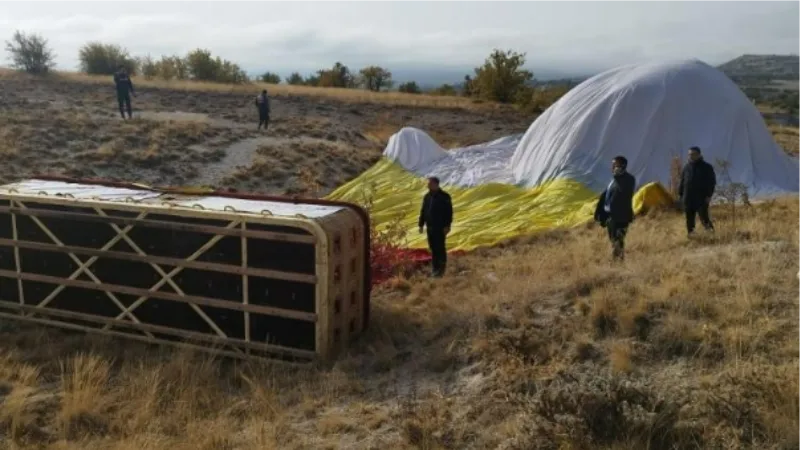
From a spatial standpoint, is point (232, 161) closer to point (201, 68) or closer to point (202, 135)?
point (202, 135)

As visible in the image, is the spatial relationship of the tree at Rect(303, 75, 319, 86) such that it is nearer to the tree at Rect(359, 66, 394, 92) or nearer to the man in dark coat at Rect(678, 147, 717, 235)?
the tree at Rect(359, 66, 394, 92)

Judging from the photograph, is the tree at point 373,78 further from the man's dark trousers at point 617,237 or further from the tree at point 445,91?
the man's dark trousers at point 617,237

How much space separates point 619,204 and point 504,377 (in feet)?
13.3

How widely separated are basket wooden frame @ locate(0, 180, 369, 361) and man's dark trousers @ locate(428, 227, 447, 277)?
2.42 metres

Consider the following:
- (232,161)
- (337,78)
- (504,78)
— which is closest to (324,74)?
(337,78)

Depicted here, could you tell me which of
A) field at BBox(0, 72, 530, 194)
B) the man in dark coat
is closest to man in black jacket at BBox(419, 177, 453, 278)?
the man in dark coat

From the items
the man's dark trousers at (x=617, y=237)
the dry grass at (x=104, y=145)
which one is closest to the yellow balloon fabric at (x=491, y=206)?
the man's dark trousers at (x=617, y=237)

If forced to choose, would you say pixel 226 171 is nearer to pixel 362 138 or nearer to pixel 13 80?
pixel 362 138

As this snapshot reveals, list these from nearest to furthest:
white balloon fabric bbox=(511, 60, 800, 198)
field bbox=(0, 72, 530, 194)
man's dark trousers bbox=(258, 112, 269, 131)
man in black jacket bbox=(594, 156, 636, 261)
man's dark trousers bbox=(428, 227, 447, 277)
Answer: man in black jacket bbox=(594, 156, 636, 261) → man's dark trousers bbox=(428, 227, 447, 277) → white balloon fabric bbox=(511, 60, 800, 198) → field bbox=(0, 72, 530, 194) → man's dark trousers bbox=(258, 112, 269, 131)

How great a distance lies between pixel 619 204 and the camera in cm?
855

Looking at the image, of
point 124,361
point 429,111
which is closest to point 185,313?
point 124,361

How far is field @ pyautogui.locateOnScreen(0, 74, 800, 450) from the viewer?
4.33 m

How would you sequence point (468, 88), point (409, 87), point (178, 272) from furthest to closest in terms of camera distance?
point (409, 87), point (468, 88), point (178, 272)

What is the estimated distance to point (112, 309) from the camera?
767cm
